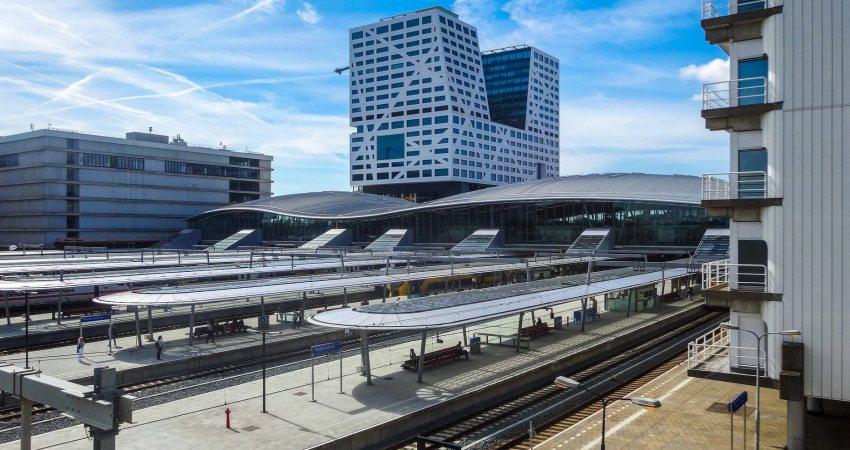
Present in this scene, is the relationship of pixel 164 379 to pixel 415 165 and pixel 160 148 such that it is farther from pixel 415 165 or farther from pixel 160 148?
pixel 415 165

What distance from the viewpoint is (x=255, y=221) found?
10631 cm

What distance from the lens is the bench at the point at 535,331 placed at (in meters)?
36.0

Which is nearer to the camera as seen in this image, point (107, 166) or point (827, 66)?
point (827, 66)

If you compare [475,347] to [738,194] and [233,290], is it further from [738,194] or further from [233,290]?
[738,194]

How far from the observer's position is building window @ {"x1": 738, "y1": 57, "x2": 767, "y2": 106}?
16.6 meters

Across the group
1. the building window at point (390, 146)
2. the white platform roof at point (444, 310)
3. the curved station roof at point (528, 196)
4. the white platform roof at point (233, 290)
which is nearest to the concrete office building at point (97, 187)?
the curved station roof at point (528, 196)

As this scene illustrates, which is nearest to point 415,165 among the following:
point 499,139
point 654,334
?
point 499,139

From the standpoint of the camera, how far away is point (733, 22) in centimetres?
1684

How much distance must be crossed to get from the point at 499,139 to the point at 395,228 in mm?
86322

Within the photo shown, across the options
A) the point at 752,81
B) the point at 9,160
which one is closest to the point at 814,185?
the point at 752,81

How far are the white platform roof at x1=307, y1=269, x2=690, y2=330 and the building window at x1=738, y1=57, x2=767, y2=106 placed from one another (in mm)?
13089

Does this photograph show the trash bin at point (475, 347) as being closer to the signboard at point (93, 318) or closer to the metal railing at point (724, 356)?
the metal railing at point (724, 356)

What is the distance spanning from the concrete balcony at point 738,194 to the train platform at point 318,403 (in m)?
11.6

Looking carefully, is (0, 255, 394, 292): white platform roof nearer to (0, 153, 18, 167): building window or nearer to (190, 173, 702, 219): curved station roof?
(190, 173, 702, 219): curved station roof
